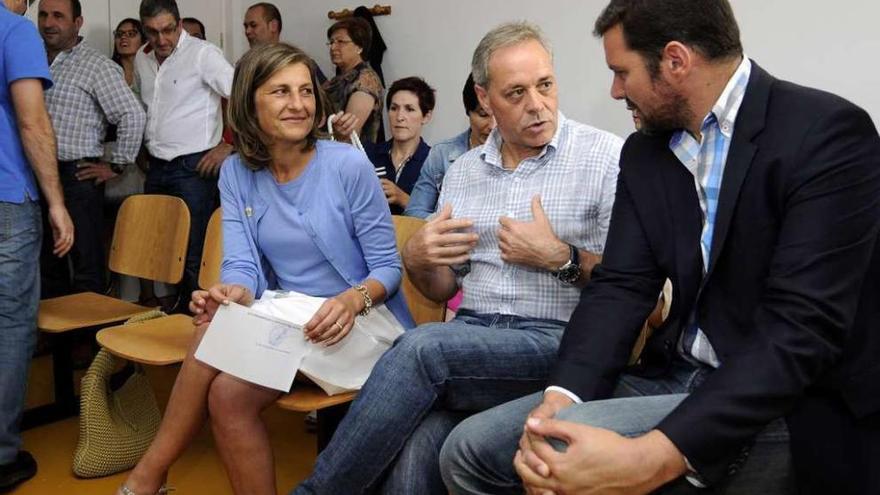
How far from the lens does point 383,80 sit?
14.1 ft

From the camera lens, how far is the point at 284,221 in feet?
6.73

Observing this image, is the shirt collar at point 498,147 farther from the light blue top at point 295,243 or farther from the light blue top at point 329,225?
the light blue top at point 295,243

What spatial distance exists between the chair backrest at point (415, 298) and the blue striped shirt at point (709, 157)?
2.88ft

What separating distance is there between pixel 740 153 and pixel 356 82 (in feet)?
9.10

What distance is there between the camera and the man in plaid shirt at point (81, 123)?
149 inches

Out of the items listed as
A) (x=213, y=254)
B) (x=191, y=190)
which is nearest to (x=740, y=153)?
(x=213, y=254)

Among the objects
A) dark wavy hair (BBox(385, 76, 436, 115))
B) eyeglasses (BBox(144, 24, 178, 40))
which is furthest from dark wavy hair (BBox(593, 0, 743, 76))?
eyeglasses (BBox(144, 24, 178, 40))

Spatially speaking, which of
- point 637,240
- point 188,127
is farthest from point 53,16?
point 637,240

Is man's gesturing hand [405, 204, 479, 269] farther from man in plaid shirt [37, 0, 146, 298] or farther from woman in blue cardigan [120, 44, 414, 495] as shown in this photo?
man in plaid shirt [37, 0, 146, 298]

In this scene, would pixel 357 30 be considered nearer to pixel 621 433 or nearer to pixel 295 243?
pixel 295 243

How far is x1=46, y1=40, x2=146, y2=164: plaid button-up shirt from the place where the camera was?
12.3ft

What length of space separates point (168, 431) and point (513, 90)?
1.19m

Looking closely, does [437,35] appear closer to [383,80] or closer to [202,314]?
[383,80]

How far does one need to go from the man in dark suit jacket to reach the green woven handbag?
4.73 feet
